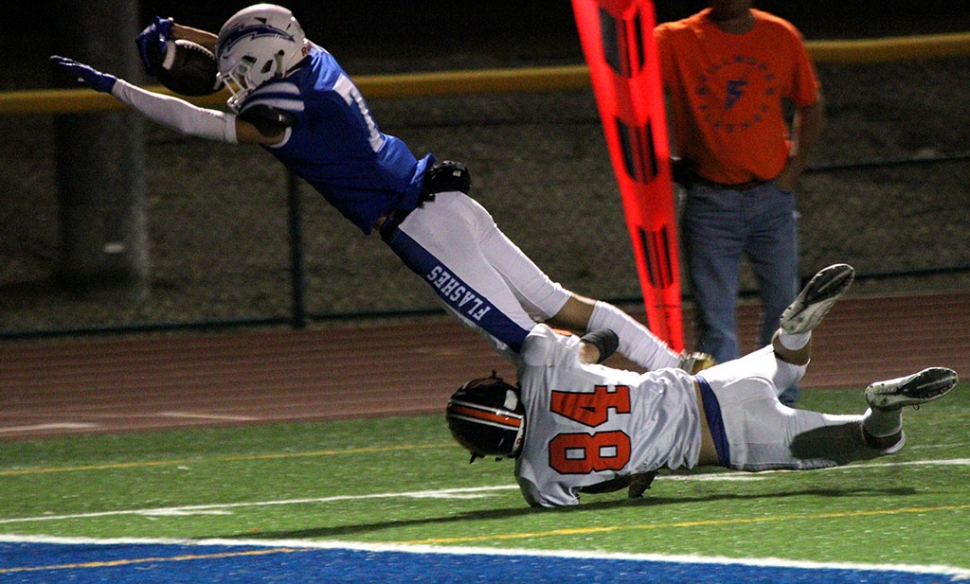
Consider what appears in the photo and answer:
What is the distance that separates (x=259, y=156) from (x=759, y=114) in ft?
36.4

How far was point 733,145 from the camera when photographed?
7.32 m

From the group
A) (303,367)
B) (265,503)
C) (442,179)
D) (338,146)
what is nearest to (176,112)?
(338,146)

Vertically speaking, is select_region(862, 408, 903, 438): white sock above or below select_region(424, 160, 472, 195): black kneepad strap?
below

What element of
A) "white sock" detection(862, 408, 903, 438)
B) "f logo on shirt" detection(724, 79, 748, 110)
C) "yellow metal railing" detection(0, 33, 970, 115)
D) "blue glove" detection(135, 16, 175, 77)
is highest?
"yellow metal railing" detection(0, 33, 970, 115)

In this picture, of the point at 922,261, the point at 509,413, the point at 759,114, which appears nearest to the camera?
the point at 509,413

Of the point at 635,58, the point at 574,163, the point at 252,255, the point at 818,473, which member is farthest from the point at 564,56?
the point at 818,473

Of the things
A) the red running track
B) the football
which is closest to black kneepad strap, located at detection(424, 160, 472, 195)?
the football

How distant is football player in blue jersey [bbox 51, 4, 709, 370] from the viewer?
6.50 metres

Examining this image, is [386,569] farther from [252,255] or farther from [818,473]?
[252,255]

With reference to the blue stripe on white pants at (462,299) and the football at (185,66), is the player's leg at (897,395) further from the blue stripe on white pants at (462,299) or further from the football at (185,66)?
the football at (185,66)

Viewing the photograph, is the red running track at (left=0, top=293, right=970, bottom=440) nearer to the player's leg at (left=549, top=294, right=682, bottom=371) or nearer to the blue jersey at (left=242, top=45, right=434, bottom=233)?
the player's leg at (left=549, top=294, right=682, bottom=371)

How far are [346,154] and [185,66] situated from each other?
34.8 inches

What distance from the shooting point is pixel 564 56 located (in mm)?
22469

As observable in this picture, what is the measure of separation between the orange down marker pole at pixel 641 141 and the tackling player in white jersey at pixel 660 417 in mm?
1549
